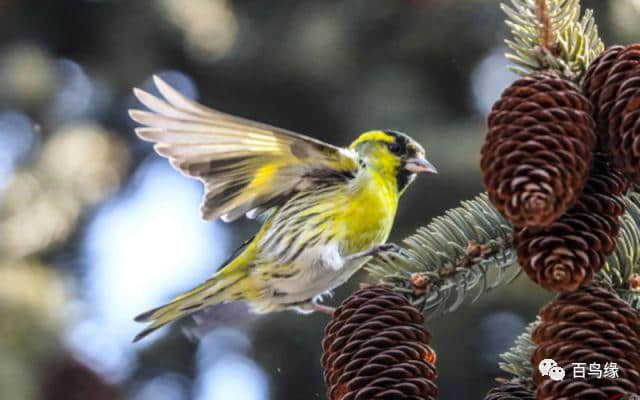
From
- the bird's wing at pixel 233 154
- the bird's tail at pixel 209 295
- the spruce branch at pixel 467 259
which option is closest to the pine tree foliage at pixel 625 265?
the spruce branch at pixel 467 259

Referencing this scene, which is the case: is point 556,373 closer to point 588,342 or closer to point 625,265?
point 588,342

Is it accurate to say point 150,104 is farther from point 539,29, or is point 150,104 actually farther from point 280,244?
point 539,29

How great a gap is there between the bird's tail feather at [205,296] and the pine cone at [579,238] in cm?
41

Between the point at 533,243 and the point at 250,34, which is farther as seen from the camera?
the point at 250,34

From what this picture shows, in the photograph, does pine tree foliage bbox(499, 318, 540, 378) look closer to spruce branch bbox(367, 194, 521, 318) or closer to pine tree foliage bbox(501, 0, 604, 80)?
spruce branch bbox(367, 194, 521, 318)

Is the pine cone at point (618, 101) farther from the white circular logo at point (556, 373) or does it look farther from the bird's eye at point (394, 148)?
the bird's eye at point (394, 148)

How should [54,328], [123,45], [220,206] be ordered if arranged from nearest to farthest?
[220,206], [54,328], [123,45]

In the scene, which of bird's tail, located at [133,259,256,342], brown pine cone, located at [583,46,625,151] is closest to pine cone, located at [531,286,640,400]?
brown pine cone, located at [583,46,625,151]

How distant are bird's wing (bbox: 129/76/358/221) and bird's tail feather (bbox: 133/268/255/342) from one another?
0.09 meters

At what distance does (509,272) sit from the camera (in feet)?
2.64

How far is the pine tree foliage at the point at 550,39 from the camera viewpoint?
72 cm

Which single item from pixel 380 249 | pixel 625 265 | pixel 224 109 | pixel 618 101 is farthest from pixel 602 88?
pixel 224 109

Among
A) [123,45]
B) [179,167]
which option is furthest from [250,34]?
[179,167]

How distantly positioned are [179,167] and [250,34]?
3.02 ft
